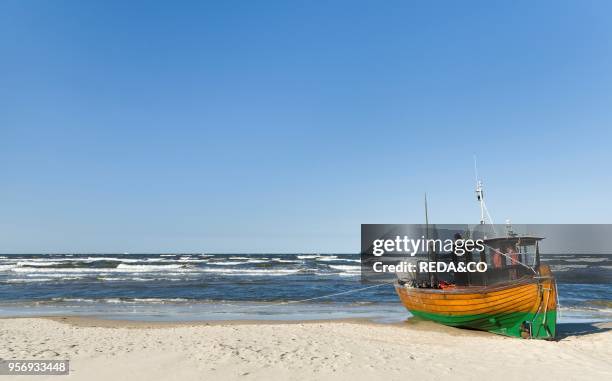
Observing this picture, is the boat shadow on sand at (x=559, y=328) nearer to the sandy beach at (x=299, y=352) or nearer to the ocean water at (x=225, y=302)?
the sandy beach at (x=299, y=352)

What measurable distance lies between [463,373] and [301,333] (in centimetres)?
637

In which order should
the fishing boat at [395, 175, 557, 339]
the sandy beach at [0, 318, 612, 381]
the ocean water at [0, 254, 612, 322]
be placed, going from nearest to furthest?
the sandy beach at [0, 318, 612, 381]
the fishing boat at [395, 175, 557, 339]
the ocean water at [0, 254, 612, 322]

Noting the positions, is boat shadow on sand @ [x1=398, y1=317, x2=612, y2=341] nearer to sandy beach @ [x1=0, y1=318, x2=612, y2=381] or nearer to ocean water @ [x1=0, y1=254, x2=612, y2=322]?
sandy beach @ [x1=0, y1=318, x2=612, y2=381]

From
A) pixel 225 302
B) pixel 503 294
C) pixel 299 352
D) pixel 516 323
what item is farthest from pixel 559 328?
pixel 225 302

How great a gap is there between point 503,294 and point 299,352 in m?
7.19

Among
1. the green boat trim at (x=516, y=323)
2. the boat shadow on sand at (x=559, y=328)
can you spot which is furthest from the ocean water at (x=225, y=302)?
the green boat trim at (x=516, y=323)

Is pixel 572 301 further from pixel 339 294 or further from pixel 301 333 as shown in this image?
pixel 301 333

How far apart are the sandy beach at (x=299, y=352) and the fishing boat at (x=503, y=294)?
61 cm

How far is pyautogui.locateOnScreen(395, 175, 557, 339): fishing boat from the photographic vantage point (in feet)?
43.3

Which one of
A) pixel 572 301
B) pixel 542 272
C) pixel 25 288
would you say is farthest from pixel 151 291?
pixel 572 301

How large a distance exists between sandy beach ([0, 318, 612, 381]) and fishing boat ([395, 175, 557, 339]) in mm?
606

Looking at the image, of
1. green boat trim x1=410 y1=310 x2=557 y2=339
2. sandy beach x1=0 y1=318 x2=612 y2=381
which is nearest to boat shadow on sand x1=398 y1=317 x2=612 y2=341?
sandy beach x1=0 y1=318 x2=612 y2=381

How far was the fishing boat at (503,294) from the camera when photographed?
43.3 ft

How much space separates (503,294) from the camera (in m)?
13.2
